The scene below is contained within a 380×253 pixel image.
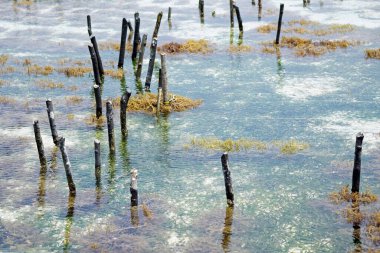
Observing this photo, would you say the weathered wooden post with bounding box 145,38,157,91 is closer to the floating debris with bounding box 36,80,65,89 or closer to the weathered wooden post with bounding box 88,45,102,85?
the weathered wooden post with bounding box 88,45,102,85

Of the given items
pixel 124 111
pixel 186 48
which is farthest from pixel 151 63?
pixel 186 48

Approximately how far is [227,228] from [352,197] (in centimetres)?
436

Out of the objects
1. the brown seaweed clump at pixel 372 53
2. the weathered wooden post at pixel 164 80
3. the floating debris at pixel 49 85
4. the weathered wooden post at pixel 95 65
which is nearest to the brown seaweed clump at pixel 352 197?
the weathered wooden post at pixel 164 80

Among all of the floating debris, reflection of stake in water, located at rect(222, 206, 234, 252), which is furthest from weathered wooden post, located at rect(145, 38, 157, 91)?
reflection of stake in water, located at rect(222, 206, 234, 252)

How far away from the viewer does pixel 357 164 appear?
17.6 metres

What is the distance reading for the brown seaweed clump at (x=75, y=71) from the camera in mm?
32281

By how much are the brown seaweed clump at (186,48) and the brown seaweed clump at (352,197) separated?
64.2 ft

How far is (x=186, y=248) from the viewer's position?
627 inches

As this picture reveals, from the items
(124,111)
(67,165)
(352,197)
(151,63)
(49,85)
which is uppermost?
(151,63)

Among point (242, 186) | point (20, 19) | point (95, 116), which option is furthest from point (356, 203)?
point (20, 19)

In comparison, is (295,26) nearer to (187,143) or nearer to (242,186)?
(187,143)

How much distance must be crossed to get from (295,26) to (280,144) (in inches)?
855

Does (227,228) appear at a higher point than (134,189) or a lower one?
lower

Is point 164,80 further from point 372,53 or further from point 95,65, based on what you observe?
point 372,53
